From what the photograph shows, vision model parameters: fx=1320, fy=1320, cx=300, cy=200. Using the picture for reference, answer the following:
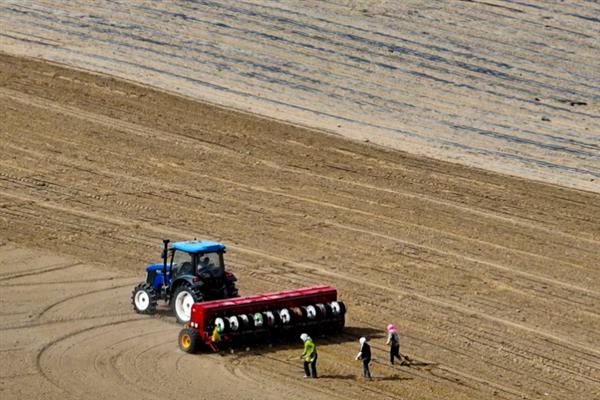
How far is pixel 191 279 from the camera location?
84.6ft

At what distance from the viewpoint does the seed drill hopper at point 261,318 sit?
24.5m

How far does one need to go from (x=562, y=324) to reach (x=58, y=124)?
58.8 ft

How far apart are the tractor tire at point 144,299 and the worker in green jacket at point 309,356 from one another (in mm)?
4140

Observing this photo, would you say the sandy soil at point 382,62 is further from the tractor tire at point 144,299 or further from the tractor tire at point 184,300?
the tractor tire at point 184,300

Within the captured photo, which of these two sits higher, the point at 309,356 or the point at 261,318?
the point at 261,318

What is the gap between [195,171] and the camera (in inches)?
1462

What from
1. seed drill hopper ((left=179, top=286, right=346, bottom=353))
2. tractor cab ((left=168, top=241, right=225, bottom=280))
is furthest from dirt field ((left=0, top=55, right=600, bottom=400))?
tractor cab ((left=168, top=241, right=225, bottom=280))

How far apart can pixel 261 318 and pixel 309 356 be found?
1.75m

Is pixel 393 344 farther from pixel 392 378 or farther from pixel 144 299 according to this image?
pixel 144 299

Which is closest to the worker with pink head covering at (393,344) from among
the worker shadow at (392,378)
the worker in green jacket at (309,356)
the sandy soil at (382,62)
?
the worker shadow at (392,378)

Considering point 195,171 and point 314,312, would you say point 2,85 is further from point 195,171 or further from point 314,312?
point 314,312

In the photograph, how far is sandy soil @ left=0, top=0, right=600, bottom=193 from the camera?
136 feet

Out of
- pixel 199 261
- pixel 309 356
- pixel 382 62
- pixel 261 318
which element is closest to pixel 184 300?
pixel 199 261

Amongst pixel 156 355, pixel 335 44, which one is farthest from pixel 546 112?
pixel 156 355
